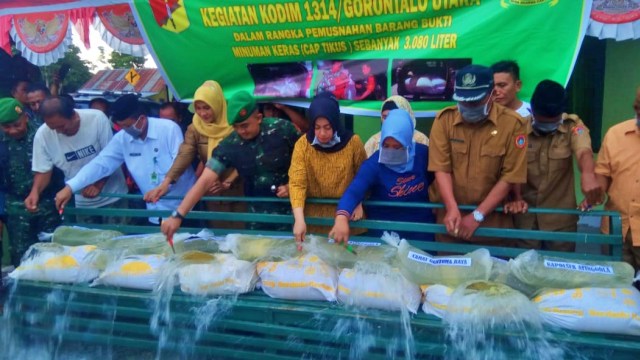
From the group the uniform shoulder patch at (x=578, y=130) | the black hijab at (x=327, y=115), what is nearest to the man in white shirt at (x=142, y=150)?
the black hijab at (x=327, y=115)

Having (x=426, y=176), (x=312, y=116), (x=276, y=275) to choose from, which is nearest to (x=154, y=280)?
(x=276, y=275)

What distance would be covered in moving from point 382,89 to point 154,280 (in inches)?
81.4

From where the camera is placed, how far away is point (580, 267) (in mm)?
2309

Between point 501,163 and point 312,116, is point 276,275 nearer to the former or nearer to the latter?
point 312,116

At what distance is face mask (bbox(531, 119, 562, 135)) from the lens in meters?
2.78

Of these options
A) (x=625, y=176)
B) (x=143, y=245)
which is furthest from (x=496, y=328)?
(x=143, y=245)

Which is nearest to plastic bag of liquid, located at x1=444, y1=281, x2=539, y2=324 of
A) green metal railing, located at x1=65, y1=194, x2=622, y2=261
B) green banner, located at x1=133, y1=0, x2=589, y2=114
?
green metal railing, located at x1=65, y1=194, x2=622, y2=261

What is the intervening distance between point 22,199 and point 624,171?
12.8ft

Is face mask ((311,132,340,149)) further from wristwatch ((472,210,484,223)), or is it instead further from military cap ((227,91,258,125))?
wristwatch ((472,210,484,223))

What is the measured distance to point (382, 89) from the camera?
381 centimetres

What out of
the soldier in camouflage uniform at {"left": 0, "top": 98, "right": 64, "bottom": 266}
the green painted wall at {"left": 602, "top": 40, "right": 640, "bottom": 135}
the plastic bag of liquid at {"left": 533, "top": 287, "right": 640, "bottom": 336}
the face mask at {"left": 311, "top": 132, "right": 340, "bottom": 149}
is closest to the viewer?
the plastic bag of liquid at {"left": 533, "top": 287, "right": 640, "bottom": 336}

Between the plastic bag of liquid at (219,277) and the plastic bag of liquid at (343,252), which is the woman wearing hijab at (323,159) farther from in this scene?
the plastic bag of liquid at (219,277)

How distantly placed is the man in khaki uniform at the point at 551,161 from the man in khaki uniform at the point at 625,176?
11 cm

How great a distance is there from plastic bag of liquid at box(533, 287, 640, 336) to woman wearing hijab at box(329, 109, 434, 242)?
830 millimetres
